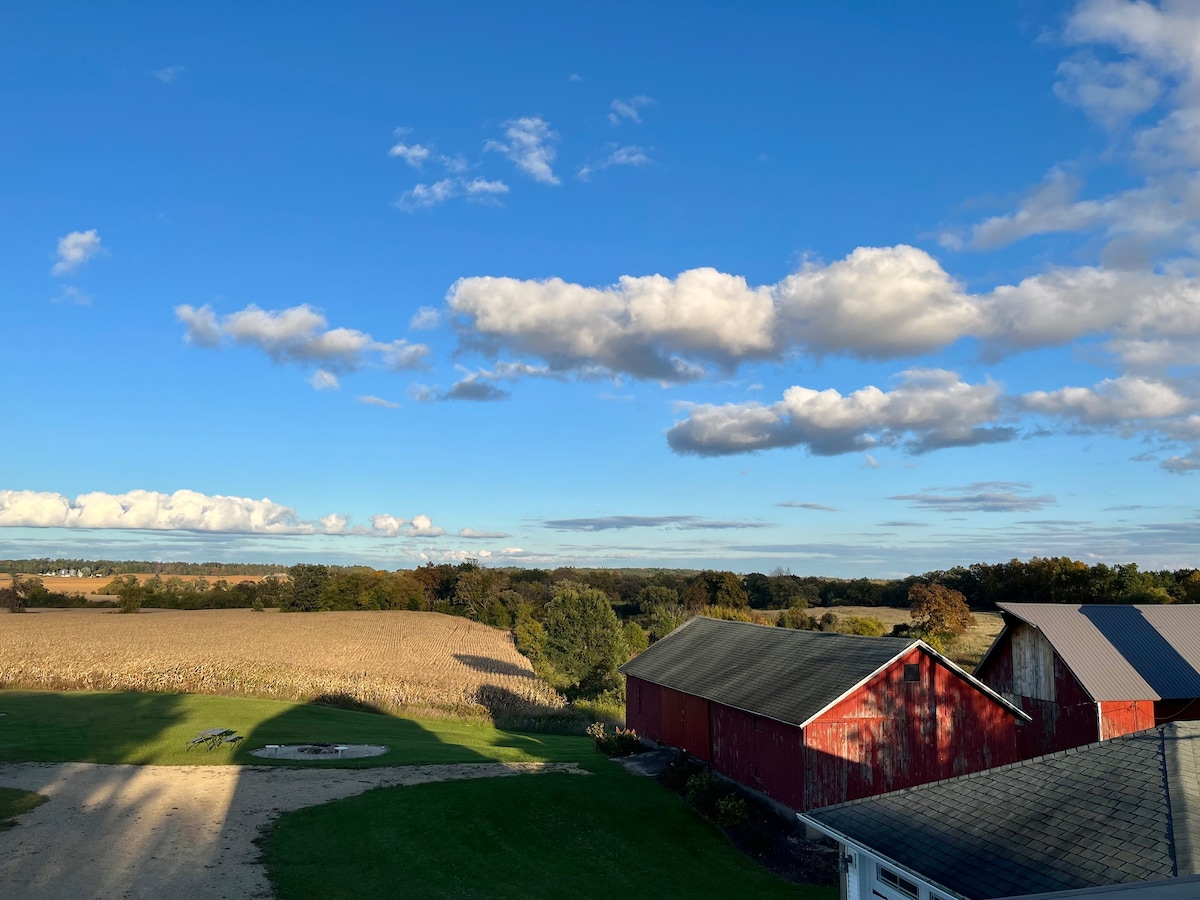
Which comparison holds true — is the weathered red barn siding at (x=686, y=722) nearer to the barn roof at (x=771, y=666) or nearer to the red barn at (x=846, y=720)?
the red barn at (x=846, y=720)

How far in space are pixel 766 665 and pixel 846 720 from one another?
5.05m

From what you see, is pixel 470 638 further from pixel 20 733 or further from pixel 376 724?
pixel 20 733

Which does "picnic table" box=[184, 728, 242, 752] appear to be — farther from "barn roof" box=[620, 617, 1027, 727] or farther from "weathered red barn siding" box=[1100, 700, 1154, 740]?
"weathered red barn siding" box=[1100, 700, 1154, 740]

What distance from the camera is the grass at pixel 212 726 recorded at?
3155 cm

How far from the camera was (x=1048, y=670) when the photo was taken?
113ft

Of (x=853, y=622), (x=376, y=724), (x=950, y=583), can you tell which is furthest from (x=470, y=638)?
(x=950, y=583)

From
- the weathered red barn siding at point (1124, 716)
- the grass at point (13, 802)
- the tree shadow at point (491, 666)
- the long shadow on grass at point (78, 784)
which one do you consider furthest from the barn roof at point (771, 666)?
the tree shadow at point (491, 666)

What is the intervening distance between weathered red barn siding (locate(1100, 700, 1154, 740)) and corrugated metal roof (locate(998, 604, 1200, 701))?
0.64 metres

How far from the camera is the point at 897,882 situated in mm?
14312

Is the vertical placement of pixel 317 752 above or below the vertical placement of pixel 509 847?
below

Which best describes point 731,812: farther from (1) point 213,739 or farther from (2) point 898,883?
(1) point 213,739

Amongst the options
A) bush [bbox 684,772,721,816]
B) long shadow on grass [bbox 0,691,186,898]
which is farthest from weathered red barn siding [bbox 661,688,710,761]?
long shadow on grass [bbox 0,691,186,898]

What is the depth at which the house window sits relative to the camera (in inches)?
543

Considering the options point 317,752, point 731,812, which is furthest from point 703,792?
point 317,752
